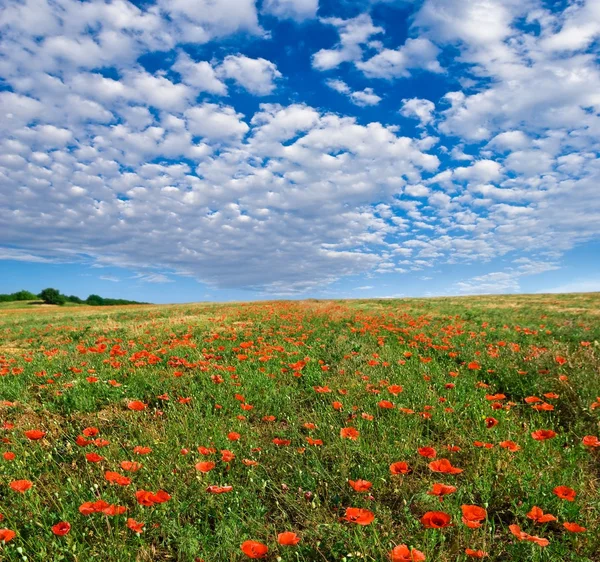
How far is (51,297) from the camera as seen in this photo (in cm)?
6812

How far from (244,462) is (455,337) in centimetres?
813

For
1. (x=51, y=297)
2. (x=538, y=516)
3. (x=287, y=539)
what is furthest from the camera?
(x=51, y=297)

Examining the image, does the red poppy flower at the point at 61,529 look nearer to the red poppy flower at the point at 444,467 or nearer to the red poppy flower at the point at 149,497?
the red poppy flower at the point at 149,497

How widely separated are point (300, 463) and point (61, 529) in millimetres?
2042

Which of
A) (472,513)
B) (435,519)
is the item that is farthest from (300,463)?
(472,513)

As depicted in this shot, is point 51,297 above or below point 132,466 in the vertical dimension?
above

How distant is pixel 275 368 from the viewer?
7.05m

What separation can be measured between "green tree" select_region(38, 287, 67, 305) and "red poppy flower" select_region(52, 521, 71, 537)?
76.2 meters

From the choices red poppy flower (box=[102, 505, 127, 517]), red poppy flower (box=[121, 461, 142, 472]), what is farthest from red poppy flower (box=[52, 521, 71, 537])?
red poppy flower (box=[121, 461, 142, 472])

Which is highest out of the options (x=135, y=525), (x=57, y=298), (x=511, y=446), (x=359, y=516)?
(x=57, y=298)

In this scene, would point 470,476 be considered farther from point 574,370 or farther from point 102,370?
point 102,370

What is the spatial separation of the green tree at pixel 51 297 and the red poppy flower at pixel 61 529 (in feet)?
250

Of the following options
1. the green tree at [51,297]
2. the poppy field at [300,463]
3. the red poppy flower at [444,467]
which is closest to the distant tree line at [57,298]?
the green tree at [51,297]

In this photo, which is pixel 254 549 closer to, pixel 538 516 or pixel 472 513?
pixel 472 513
